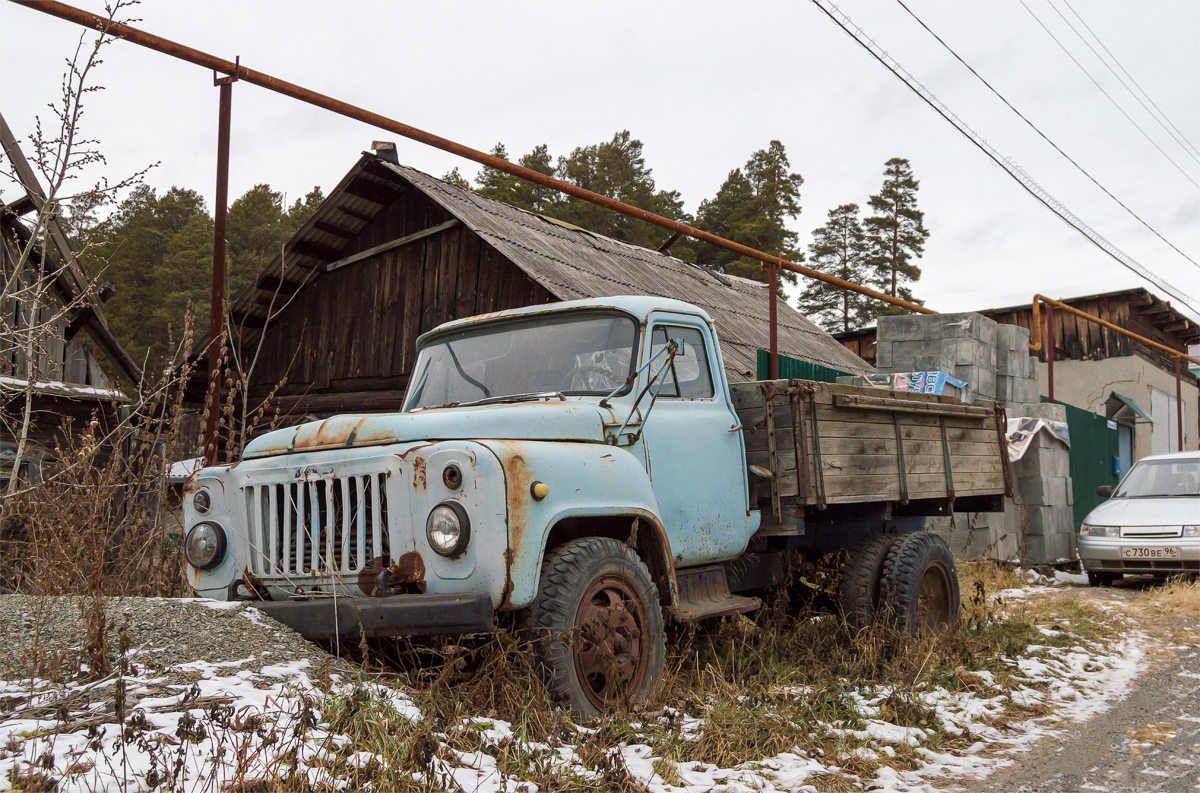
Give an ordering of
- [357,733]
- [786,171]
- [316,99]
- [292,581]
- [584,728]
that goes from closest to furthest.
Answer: [357,733] → [584,728] → [292,581] → [316,99] → [786,171]

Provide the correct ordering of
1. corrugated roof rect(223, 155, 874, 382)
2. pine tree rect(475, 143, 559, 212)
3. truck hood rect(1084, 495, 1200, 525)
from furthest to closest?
pine tree rect(475, 143, 559, 212), corrugated roof rect(223, 155, 874, 382), truck hood rect(1084, 495, 1200, 525)

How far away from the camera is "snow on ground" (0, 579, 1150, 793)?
9.76 ft

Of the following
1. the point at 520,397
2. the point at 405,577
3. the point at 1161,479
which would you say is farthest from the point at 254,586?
the point at 1161,479

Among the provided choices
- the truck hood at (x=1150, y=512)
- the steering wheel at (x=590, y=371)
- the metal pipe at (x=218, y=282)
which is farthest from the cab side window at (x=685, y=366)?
the truck hood at (x=1150, y=512)

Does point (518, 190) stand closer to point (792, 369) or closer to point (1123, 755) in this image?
point (792, 369)

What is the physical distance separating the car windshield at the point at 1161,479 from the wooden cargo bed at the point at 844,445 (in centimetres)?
605

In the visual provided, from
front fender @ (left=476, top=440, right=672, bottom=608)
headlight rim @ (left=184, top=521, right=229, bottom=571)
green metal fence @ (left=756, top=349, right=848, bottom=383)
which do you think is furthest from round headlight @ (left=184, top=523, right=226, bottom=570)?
green metal fence @ (left=756, top=349, right=848, bottom=383)

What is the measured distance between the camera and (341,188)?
12828 millimetres

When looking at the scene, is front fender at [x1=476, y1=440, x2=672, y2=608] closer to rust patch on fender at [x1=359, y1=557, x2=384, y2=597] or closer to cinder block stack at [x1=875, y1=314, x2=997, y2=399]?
rust patch on fender at [x1=359, y1=557, x2=384, y2=597]

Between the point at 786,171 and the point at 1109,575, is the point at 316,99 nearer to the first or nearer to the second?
the point at 1109,575

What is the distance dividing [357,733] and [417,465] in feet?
3.59

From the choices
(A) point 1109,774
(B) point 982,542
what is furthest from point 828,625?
(B) point 982,542

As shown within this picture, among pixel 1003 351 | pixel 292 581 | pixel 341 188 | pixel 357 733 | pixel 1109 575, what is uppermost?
pixel 341 188

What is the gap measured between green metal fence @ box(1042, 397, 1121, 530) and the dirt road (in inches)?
341
